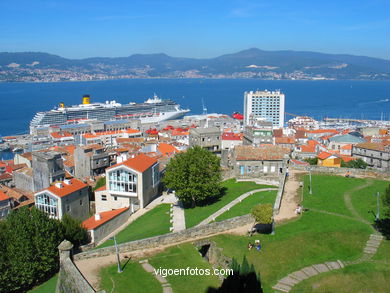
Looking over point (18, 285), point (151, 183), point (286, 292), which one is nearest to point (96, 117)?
point (151, 183)

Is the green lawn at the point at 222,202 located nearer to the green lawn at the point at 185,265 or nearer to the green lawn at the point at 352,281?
the green lawn at the point at 185,265

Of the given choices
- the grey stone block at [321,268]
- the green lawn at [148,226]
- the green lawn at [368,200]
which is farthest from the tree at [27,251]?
the green lawn at [368,200]

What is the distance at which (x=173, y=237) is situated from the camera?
74.4ft

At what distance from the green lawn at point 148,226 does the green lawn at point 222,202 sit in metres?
1.71

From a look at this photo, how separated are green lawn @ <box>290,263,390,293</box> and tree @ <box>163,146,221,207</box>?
14.2 metres

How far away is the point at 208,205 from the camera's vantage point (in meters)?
30.8

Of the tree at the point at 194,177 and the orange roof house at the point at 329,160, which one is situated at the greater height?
the tree at the point at 194,177

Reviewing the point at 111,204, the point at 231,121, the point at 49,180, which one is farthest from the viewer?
the point at 231,121

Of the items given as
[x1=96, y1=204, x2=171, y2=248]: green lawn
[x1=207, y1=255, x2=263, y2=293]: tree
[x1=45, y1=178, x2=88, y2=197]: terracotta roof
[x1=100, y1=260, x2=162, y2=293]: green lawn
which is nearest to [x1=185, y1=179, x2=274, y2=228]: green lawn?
[x1=96, y1=204, x2=171, y2=248]: green lawn

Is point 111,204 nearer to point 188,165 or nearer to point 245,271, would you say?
point 188,165

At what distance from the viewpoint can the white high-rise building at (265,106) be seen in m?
116

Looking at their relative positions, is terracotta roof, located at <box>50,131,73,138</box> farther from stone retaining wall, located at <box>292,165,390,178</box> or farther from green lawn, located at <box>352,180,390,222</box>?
green lawn, located at <box>352,180,390,222</box>

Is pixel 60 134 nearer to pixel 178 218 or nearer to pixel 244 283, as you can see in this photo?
pixel 178 218

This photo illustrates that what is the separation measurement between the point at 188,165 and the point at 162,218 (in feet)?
15.8
